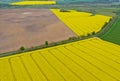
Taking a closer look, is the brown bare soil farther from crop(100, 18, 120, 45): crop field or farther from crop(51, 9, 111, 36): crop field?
crop(100, 18, 120, 45): crop field

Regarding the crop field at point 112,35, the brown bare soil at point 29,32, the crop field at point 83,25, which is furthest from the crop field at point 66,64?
the crop field at point 83,25

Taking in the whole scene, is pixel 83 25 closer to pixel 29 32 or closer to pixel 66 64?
pixel 29 32

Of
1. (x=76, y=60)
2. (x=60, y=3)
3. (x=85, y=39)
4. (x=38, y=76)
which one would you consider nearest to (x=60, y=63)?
(x=76, y=60)

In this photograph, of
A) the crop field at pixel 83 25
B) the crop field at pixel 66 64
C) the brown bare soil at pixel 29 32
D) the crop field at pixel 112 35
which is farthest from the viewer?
the crop field at pixel 83 25

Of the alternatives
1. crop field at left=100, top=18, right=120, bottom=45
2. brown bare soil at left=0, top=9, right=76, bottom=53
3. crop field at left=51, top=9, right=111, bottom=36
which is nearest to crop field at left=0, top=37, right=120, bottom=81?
crop field at left=100, top=18, right=120, bottom=45

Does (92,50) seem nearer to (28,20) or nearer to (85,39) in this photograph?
(85,39)

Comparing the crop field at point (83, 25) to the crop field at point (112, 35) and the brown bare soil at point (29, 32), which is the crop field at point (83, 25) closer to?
the brown bare soil at point (29, 32)
